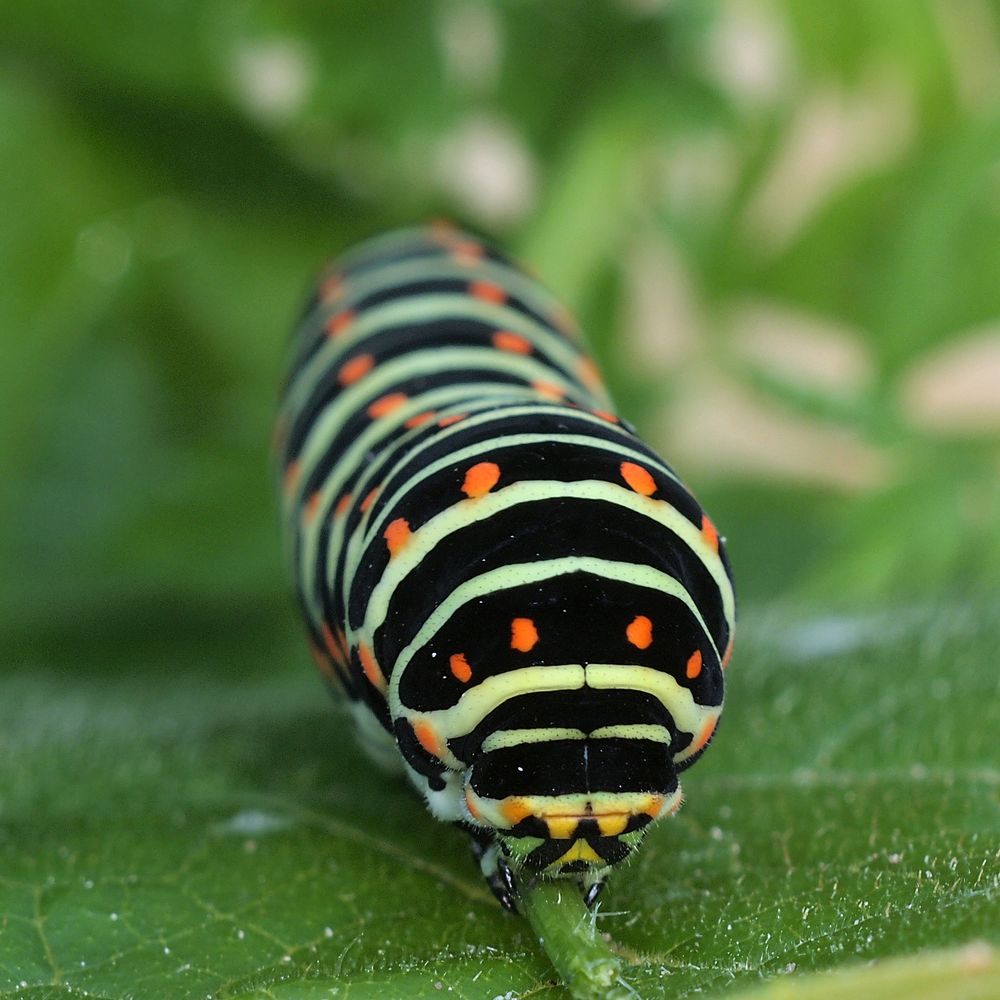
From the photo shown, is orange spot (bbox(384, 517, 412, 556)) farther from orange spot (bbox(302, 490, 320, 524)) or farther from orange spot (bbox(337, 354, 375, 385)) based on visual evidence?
orange spot (bbox(337, 354, 375, 385))

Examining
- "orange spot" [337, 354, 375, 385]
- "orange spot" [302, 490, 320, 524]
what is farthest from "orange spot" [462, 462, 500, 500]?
"orange spot" [337, 354, 375, 385]

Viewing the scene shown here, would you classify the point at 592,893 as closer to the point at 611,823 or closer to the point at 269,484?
the point at 611,823

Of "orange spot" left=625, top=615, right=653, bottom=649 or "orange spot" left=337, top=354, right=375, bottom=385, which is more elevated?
"orange spot" left=625, top=615, right=653, bottom=649

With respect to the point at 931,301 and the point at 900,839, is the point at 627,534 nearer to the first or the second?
the point at 900,839

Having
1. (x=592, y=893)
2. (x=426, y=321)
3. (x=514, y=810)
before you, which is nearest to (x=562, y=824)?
(x=514, y=810)

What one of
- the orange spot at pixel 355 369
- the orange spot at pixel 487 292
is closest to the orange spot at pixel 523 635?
the orange spot at pixel 355 369

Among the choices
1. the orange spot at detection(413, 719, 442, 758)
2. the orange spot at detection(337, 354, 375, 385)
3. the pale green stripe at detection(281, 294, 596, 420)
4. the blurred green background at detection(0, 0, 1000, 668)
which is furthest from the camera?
the blurred green background at detection(0, 0, 1000, 668)

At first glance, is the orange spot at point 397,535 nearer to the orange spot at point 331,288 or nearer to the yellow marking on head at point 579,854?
the yellow marking on head at point 579,854

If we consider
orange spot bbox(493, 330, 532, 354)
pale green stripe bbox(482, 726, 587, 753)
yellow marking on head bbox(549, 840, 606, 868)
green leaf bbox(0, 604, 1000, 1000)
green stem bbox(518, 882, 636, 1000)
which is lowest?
green leaf bbox(0, 604, 1000, 1000)

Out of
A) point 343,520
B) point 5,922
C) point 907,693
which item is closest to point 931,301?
point 907,693
